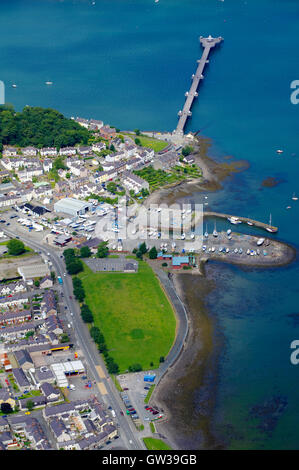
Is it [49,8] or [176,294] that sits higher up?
[49,8]

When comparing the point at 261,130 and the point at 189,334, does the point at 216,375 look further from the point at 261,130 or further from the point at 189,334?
the point at 261,130

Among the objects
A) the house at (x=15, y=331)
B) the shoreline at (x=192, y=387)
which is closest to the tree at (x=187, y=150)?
the shoreline at (x=192, y=387)

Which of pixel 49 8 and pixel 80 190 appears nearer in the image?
pixel 80 190

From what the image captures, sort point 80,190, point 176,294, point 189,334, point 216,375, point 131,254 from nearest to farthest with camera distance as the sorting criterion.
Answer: point 216,375
point 189,334
point 176,294
point 131,254
point 80,190

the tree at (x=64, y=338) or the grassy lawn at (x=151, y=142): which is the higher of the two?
the grassy lawn at (x=151, y=142)


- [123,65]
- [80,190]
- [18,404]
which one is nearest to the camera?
[18,404]

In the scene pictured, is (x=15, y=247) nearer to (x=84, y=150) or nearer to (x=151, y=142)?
(x=84, y=150)

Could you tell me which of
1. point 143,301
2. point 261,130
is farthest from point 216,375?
point 261,130

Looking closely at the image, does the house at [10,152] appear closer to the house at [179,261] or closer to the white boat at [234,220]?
the white boat at [234,220]
